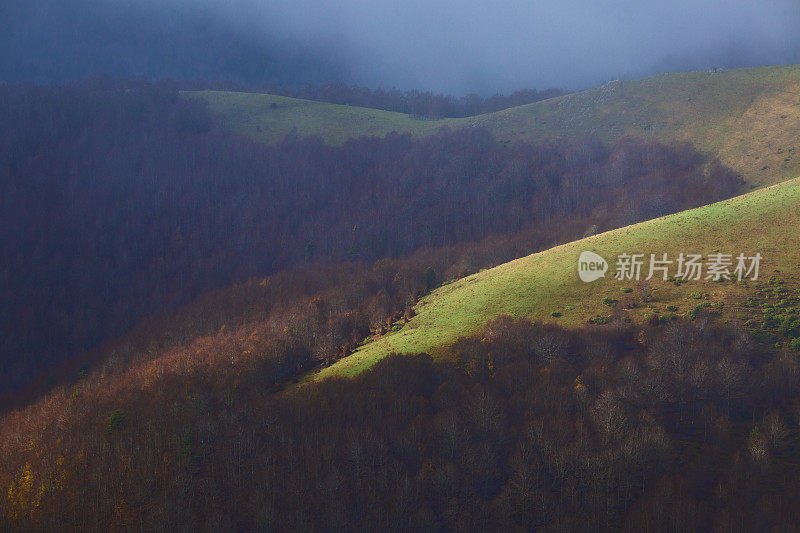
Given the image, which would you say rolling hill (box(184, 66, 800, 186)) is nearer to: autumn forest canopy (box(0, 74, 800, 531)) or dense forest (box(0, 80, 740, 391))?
dense forest (box(0, 80, 740, 391))

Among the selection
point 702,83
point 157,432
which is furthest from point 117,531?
point 702,83

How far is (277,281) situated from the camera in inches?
6353

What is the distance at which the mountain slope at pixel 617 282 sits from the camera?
65438 mm

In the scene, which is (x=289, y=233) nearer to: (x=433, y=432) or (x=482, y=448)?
(x=433, y=432)

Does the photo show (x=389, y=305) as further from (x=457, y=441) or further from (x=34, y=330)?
(x=34, y=330)

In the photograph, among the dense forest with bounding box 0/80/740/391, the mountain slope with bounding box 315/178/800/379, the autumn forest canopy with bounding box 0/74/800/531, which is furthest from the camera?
the dense forest with bounding box 0/80/740/391

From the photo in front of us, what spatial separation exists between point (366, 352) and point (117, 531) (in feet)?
122

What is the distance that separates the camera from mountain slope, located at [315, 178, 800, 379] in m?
65.4

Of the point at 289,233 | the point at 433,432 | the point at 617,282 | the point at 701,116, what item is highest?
the point at 701,116

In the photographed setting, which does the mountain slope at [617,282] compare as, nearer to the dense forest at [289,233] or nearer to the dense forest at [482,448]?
the dense forest at [482,448]

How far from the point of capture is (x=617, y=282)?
72500 millimetres

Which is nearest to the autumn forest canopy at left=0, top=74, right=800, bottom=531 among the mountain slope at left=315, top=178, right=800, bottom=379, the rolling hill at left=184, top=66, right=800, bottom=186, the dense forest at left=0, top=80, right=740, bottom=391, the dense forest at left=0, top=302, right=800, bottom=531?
the dense forest at left=0, top=302, right=800, bottom=531

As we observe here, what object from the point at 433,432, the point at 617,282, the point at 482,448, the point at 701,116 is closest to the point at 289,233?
the point at 701,116

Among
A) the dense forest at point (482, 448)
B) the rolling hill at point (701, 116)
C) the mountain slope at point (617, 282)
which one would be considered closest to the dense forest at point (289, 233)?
the rolling hill at point (701, 116)
